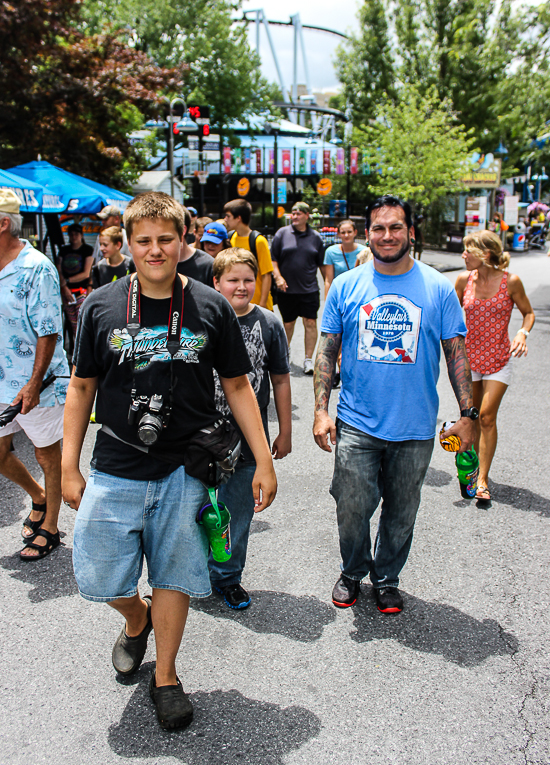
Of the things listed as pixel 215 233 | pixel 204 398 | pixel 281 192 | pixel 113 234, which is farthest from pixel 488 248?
pixel 281 192

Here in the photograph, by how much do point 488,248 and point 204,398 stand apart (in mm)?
2986

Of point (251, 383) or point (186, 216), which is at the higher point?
point (186, 216)

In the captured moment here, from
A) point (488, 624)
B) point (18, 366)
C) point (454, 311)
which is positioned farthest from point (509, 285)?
point (18, 366)

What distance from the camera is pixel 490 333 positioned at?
15.5ft

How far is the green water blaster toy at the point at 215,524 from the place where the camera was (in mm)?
2459

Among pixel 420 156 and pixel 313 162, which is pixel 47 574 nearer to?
pixel 420 156

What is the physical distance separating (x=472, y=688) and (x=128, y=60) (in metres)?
17.4

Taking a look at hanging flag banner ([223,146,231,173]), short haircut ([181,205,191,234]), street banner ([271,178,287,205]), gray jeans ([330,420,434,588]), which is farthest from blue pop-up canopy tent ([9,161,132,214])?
street banner ([271,178,287,205])

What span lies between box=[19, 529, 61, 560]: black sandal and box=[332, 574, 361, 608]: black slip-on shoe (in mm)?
1701

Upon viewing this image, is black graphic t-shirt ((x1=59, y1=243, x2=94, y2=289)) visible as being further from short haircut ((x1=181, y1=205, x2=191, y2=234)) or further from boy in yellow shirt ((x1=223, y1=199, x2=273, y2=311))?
short haircut ((x1=181, y1=205, x2=191, y2=234))

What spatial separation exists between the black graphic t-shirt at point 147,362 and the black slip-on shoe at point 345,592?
1416 mm

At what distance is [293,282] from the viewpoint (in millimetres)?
7996

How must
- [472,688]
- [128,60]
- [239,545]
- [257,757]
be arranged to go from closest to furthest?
[257,757], [472,688], [239,545], [128,60]

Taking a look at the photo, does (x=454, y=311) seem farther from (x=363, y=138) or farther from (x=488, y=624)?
(x=363, y=138)
